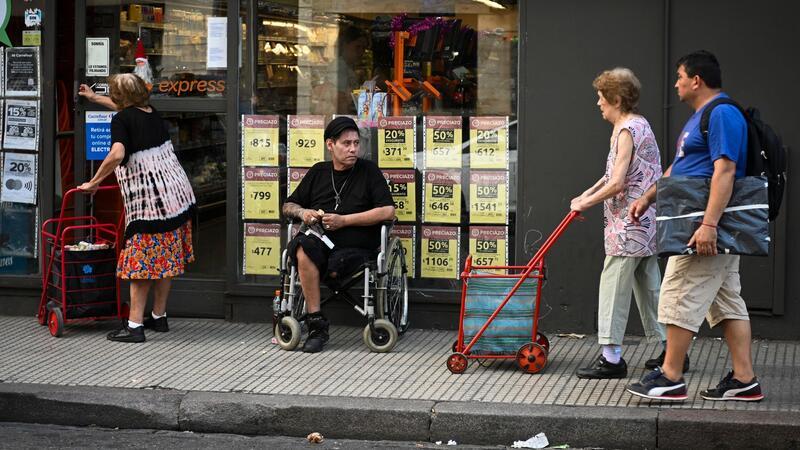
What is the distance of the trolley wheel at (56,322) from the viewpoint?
8594 millimetres

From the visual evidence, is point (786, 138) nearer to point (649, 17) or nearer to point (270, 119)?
point (649, 17)

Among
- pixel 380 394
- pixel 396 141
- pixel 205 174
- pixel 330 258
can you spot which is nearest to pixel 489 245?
pixel 396 141

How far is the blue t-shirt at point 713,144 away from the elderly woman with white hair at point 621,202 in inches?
22.2

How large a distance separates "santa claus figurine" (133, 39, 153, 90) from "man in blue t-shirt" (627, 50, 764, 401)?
4329mm

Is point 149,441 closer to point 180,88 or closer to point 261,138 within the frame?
point 261,138

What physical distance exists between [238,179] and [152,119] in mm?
859

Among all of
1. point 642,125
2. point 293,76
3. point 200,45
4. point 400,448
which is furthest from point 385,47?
point 400,448

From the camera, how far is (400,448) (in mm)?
6473

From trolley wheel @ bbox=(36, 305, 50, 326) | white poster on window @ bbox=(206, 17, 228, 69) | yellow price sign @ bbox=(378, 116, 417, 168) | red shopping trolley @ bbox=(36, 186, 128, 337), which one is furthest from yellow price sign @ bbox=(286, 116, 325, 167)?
trolley wheel @ bbox=(36, 305, 50, 326)

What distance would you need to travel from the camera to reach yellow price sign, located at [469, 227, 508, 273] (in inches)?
343

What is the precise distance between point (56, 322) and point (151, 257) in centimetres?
83

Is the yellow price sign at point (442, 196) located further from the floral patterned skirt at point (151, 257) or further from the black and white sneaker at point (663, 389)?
the black and white sneaker at point (663, 389)

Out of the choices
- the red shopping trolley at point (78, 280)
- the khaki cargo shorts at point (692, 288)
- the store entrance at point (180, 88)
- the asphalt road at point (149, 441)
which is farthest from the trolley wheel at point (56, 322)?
the khaki cargo shorts at point (692, 288)

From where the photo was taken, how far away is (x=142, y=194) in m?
8.45
